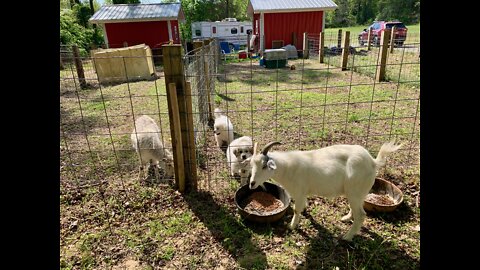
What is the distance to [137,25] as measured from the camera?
23.3m

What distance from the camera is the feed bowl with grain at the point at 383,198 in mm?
4238

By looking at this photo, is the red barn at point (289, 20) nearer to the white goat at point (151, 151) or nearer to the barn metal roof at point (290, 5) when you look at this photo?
the barn metal roof at point (290, 5)

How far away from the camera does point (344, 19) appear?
75312 millimetres

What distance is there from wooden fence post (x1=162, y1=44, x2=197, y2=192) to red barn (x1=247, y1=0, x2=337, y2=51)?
1996 cm

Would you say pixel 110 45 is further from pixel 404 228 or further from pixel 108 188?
pixel 404 228

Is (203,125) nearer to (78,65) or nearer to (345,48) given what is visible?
(78,65)

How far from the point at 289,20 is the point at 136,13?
12086mm

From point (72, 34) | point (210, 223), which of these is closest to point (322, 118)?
point (210, 223)

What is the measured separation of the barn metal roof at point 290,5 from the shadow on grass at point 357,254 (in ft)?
72.3

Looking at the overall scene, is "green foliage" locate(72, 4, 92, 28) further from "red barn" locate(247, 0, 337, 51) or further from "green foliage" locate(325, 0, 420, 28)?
"green foliage" locate(325, 0, 420, 28)

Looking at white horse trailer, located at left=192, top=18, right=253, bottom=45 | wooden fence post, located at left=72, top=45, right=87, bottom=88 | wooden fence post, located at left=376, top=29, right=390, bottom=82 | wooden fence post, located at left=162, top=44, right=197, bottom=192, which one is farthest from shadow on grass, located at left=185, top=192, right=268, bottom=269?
white horse trailer, located at left=192, top=18, right=253, bottom=45

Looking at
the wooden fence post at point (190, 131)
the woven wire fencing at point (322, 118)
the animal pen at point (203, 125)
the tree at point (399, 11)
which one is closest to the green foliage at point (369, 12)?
the tree at point (399, 11)
